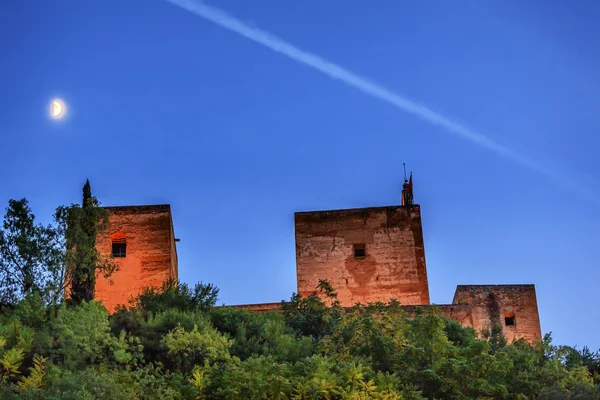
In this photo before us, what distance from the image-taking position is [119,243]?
23609mm

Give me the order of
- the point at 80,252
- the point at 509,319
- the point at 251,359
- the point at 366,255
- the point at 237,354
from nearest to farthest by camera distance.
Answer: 1. the point at 251,359
2. the point at 237,354
3. the point at 80,252
4. the point at 366,255
5. the point at 509,319

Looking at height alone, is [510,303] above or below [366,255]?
below

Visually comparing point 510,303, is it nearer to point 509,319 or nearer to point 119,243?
point 509,319

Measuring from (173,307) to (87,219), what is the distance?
3.29 meters

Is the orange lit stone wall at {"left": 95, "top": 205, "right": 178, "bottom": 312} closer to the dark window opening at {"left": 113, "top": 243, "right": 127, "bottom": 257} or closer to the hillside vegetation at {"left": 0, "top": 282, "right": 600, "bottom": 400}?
the dark window opening at {"left": 113, "top": 243, "right": 127, "bottom": 257}

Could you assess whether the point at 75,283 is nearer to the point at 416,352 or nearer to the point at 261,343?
the point at 261,343

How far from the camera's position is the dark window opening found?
2350 centimetres

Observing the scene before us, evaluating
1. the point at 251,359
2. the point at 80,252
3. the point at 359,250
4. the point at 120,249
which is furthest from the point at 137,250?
the point at 251,359

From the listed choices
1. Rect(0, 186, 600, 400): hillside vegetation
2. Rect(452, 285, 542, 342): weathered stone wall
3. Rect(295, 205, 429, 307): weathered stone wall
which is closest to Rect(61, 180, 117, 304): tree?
Rect(0, 186, 600, 400): hillside vegetation

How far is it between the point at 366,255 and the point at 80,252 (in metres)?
7.13

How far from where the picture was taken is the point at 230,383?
44.6 feet

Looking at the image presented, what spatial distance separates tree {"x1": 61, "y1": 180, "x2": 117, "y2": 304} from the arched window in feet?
10.2

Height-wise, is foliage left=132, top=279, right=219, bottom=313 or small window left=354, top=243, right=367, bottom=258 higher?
small window left=354, top=243, right=367, bottom=258

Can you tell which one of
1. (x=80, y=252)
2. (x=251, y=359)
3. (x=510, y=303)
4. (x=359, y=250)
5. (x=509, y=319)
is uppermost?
(x=359, y=250)
